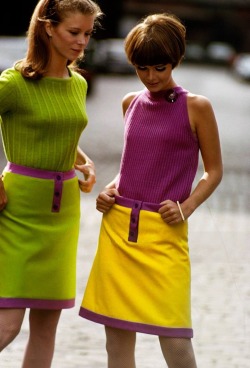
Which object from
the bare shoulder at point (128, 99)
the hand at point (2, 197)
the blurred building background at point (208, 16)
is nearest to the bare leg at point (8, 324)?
the hand at point (2, 197)

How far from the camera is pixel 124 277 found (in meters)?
4.23

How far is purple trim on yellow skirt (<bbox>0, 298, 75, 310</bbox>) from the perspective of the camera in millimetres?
4309

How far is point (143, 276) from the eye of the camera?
421 centimetres

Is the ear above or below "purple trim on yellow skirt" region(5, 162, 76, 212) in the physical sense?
above

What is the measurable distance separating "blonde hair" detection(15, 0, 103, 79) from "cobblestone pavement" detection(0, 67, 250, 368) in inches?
68.3

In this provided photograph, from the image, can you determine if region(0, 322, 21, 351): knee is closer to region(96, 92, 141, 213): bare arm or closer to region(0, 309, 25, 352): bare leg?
region(0, 309, 25, 352): bare leg

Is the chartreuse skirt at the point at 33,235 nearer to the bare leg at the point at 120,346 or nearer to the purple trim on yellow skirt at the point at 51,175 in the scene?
the purple trim on yellow skirt at the point at 51,175

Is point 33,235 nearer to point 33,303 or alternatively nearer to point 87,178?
point 33,303

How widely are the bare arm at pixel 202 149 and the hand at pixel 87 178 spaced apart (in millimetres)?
454

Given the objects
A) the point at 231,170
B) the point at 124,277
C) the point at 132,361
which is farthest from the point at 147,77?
the point at 231,170

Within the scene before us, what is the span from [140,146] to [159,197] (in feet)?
0.66

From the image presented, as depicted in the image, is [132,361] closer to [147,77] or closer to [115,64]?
[147,77]

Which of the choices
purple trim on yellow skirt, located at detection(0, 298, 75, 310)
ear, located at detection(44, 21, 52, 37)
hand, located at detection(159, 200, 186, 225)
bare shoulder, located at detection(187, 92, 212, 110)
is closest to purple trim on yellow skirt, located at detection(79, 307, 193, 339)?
purple trim on yellow skirt, located at detection(0, 298, 75, 310)

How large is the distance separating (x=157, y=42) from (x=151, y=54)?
0.05 meters
